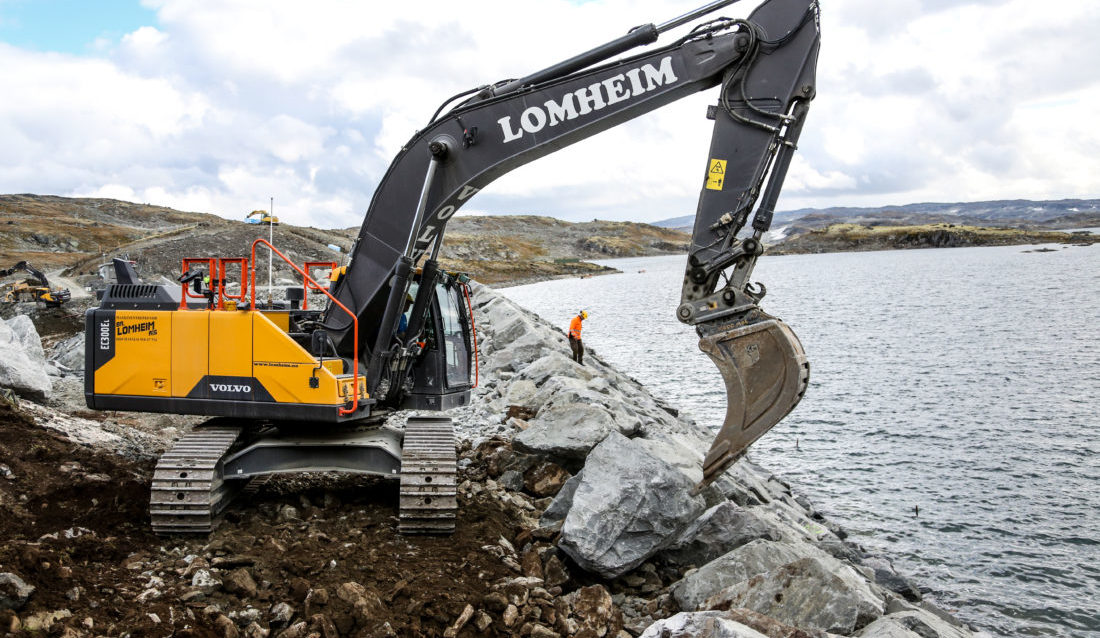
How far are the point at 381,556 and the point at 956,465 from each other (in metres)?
11.1

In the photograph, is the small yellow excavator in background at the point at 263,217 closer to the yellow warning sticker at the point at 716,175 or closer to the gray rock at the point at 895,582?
the yellow warning sticker at the point at 716,175

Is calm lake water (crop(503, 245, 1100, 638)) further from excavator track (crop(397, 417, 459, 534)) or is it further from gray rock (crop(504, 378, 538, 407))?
excavator track (crop(397, 417, 459, 534))

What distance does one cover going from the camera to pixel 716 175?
6629mm

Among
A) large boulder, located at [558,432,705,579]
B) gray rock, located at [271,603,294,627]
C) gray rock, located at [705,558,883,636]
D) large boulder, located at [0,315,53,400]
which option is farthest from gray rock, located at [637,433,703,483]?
large boulder, located at [0,315,53,400]

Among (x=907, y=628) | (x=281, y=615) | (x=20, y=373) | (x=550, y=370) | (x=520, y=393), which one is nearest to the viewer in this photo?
(x=907, y=628)

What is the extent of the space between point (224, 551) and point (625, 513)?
3.44m

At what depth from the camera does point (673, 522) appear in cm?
694

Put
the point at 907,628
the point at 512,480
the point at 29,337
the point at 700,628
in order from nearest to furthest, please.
Answer: the point at 700,628 → the point at 907,628 → the point at 512,480 → the point at 29,337

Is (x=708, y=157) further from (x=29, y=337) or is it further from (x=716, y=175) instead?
(x=29, y=337)

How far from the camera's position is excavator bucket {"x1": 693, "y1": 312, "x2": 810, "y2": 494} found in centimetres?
604

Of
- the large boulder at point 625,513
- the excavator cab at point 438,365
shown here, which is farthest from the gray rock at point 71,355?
the large boulder at point 625,513

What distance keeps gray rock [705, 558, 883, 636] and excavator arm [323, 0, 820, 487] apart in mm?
926

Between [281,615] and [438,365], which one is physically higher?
[438,365]

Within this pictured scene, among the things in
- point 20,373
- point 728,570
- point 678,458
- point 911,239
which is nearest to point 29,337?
point 20,373
